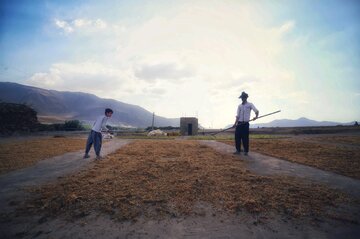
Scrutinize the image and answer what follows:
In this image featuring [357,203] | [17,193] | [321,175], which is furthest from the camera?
[321,175]

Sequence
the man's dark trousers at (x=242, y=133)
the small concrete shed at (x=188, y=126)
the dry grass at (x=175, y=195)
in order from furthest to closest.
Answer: the small concrete shed at (x=188, y=126)
the man's dark trousers at (x=242, y=133)
the dry grass at (x=175, y=195)

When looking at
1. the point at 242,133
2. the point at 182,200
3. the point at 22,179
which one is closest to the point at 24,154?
the point at 22,179

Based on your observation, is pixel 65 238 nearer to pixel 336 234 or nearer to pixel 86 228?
pixel 86 228

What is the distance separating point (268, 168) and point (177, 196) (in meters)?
2.87

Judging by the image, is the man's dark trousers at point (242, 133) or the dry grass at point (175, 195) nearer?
the dry grass at point (175, 195)

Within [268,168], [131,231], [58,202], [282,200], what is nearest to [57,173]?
[58,202]

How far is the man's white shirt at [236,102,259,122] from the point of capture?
26.7 ft

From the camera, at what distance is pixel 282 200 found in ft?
9.43

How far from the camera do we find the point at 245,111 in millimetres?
8195

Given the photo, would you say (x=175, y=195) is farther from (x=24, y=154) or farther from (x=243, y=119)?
(x=24, y=154)

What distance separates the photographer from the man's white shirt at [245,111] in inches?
320

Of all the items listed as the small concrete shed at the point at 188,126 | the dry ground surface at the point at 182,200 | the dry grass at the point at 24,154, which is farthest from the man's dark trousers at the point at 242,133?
the small concrete shed at the point at 188,126

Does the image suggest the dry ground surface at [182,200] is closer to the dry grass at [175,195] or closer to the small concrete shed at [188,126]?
the dry grass at [175,195]

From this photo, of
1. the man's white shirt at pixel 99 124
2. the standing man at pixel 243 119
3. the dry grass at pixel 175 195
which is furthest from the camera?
the man's white shirt at pixel 99 124
